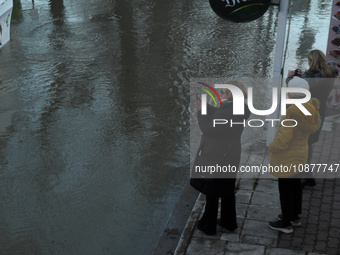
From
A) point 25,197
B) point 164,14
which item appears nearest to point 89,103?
point 25,197

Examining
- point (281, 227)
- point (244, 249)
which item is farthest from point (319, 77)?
point (244, 249)

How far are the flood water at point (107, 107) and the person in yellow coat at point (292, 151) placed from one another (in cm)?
155

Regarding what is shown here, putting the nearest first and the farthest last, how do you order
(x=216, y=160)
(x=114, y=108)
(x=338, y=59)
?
(x=216, y=160), (x=338, y=59), (x=114, y=108)

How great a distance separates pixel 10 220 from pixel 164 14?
1015cm

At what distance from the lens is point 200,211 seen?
6109 mm

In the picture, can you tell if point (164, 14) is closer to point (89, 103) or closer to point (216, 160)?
point (89, 103)

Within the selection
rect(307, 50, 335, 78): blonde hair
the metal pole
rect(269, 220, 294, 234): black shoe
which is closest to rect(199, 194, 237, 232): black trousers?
rect(269, 220, 294, 234): black shoe

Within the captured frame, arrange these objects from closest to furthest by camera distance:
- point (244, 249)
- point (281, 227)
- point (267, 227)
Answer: point (244, 249) < point (281, 227) < point (267, 227)

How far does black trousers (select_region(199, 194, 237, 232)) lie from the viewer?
217 inches

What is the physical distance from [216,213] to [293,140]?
112 cm

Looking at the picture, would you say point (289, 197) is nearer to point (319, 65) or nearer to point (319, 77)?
point (319, 77)

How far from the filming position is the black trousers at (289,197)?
5477mm

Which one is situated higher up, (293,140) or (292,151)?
(293,140)

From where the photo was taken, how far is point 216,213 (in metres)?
5.54
